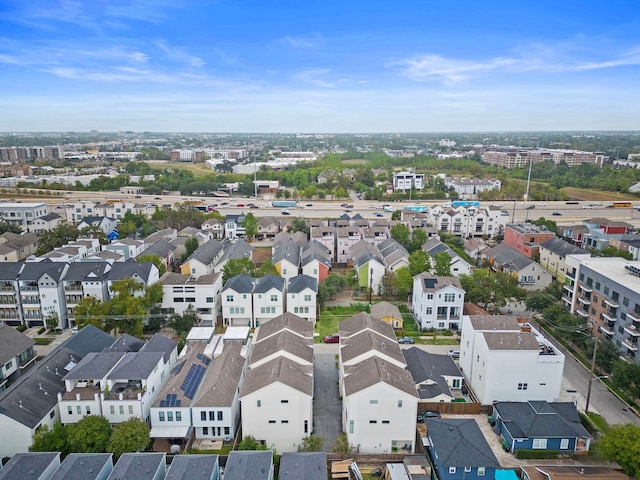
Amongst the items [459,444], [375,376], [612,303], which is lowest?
[459,444]

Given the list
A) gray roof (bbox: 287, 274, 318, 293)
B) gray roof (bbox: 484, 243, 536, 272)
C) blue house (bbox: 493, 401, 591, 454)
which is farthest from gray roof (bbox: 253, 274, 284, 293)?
gray roof (bbox: 484, 243, 536, 272)

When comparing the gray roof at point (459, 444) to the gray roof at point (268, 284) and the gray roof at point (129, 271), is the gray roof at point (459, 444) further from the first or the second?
the gray roof at point (129, 271)

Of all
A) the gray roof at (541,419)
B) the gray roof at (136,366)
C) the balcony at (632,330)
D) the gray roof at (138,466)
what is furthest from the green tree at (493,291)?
the gray roof at (138,466)

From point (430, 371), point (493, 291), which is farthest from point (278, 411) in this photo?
point (493, 291)

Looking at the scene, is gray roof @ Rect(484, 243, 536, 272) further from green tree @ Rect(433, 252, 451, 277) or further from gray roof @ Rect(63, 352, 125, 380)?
gray roof @ Rect(63, 352, 125, 380)

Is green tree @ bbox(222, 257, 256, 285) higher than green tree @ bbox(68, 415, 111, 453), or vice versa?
green tree @ bbox(222, 257, 256, 285)

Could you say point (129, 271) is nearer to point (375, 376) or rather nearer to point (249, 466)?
point (249, 466)
